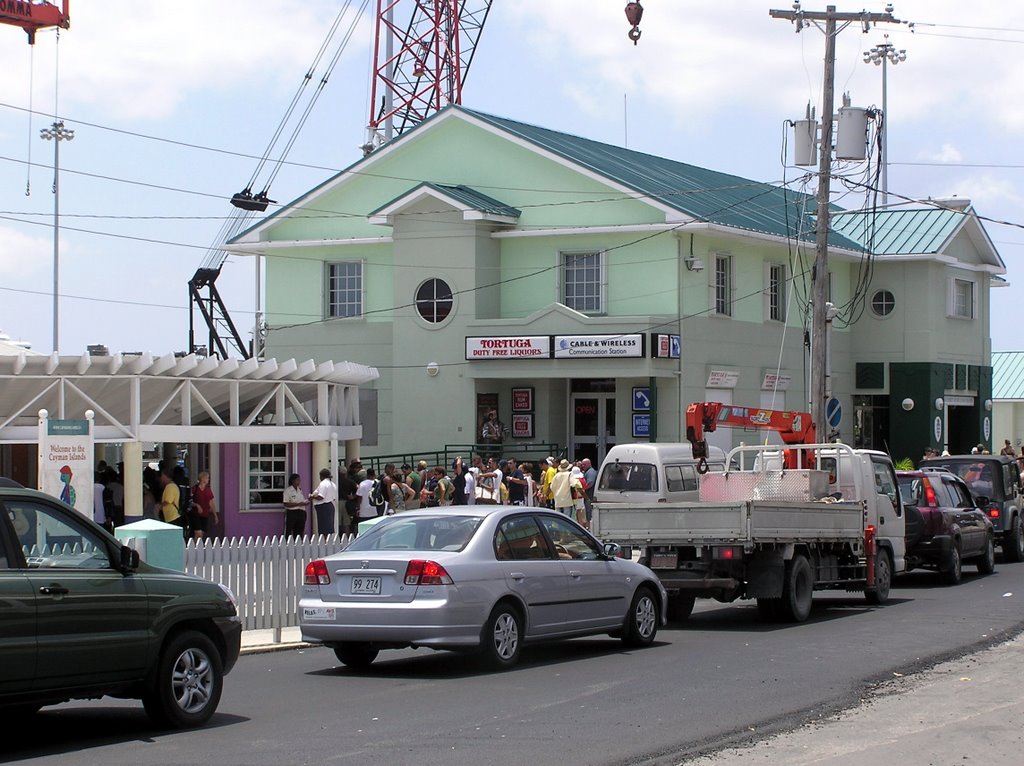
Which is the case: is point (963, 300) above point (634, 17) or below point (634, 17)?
below

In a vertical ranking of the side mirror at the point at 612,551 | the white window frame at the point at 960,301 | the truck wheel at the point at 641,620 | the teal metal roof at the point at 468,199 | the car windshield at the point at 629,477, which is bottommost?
the truck wheel at the point at 641,620

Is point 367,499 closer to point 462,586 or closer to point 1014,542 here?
point 1014,542

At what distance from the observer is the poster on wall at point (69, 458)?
61.6 ft

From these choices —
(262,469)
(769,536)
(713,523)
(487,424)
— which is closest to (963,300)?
(487,424)

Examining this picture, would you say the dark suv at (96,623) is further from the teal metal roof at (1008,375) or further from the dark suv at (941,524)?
the teal metal roof at (1008,375)

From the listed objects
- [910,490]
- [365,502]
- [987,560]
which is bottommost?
[987,560]

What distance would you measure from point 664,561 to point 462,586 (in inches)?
192

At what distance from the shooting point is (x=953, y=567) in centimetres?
2258

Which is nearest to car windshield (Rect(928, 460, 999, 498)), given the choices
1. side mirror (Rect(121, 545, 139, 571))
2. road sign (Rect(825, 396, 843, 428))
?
road sign (Rect(825, 396, 843, 428))

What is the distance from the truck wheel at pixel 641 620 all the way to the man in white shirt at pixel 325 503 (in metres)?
10.8

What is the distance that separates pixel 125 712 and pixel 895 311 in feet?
119

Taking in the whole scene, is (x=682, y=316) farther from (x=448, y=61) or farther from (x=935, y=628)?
(x=935, y=628)

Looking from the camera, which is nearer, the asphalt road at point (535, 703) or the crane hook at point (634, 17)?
the asphalt road at point (535, 703)

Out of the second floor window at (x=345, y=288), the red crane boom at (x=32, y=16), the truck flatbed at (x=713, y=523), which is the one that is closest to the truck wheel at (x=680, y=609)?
the truck flatbed at (x=713, y=523)
